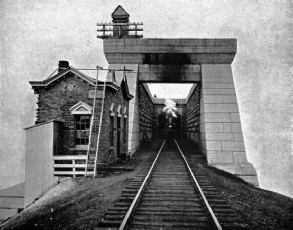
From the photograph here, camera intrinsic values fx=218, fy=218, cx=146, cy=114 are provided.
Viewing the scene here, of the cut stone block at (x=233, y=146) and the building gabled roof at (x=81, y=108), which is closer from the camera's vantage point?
the building gabled roof at (x=81, y=108)

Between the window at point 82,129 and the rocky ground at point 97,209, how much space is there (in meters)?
2.88

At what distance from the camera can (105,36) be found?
2081 cm

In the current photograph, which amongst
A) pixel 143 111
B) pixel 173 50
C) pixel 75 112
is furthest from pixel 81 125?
pixel 143 111

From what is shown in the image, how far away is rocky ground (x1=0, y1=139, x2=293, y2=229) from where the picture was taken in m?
5.22

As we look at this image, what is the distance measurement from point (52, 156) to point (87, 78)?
13.7 ft

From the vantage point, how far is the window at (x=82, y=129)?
37.5ft

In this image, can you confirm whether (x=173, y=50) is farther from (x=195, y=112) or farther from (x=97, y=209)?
(x=97, y=209)

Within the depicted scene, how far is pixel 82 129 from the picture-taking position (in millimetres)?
11523

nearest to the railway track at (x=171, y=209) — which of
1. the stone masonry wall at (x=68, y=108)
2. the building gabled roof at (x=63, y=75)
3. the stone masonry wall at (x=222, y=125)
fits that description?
the stone masonry wall at (x=68, y=108)

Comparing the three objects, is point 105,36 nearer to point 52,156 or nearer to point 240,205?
point 52,156

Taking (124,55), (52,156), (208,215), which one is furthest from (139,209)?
(124,55)

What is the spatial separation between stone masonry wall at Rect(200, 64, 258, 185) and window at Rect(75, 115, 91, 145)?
834 cm

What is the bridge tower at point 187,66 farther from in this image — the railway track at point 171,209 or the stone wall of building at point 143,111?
the railway track at point 171,209

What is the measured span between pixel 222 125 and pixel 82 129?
987cm
